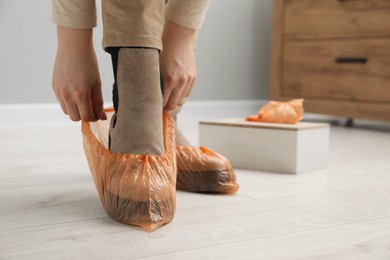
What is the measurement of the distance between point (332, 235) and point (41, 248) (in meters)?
0.41

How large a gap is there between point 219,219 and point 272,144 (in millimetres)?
511

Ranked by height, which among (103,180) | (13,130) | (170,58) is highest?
(170,58)

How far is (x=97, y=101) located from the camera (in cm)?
97

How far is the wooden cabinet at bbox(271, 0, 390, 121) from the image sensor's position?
2.41 meters

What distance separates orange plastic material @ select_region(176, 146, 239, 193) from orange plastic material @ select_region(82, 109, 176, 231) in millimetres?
167

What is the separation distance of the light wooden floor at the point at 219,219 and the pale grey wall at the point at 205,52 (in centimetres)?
99

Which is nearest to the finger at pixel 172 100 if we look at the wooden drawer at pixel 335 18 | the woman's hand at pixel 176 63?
the woman's hand at pixel 176 63

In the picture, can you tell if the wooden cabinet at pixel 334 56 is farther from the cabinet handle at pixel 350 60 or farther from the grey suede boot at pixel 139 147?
the grey suede boot at pixel 139 147

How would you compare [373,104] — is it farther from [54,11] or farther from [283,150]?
[54,11]

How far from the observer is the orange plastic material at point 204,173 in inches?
43.1

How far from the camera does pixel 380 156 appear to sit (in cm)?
169

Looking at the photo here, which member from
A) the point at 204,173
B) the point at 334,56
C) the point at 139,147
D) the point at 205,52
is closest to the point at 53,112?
the point at 205,52

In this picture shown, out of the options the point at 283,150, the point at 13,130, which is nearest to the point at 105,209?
the point at 283,150

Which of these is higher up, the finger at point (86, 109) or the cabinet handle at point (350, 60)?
the cabinet handle at point (350, 60)
